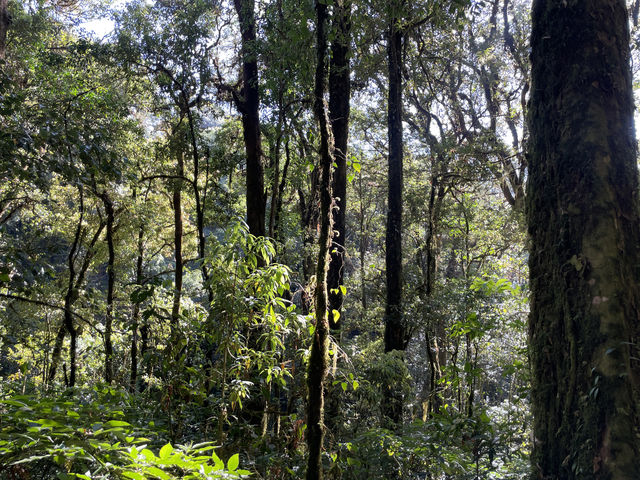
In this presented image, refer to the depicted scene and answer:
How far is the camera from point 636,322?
83.9 inches

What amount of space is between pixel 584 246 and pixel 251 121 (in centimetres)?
681

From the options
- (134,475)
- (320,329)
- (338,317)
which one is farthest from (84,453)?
(338,317)

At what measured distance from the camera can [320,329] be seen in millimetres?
2689

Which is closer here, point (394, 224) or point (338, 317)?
point (338, 317)

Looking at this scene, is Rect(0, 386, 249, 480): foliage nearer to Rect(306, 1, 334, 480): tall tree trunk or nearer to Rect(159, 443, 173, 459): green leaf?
Rect(159, 443, 173, 459): green leaf

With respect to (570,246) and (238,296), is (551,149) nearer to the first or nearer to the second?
(570,246)

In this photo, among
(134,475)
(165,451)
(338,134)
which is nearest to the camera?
(134,475)

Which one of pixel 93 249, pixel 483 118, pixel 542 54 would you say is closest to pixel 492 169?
pixel 483 118

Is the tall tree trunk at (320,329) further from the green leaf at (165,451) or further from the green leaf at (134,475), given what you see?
the green leaf at (134,475)

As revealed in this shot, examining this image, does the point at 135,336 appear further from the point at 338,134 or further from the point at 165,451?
the point at 165,451

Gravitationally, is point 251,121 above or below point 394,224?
above

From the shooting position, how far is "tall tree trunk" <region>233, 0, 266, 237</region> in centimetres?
771

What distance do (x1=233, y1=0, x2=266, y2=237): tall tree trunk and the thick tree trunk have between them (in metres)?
5.50

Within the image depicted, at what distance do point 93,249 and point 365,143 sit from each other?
1022 cm
